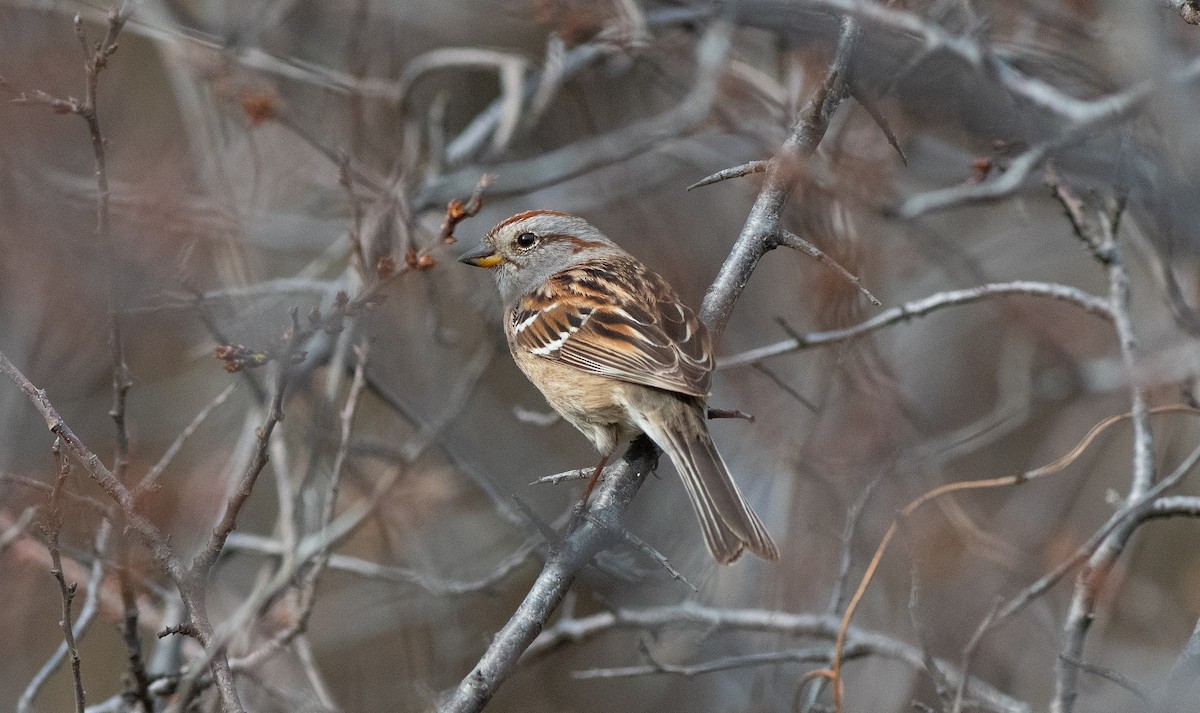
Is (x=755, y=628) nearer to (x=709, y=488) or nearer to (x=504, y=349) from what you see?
(x=709, y=488)

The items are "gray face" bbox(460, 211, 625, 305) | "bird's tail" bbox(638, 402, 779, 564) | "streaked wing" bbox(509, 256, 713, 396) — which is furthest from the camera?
"gray face" bbox(460, 211, 625, 305)

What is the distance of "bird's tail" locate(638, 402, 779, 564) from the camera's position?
3559 mm

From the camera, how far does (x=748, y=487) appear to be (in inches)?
232

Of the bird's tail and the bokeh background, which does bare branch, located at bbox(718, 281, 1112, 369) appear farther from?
the bokeh background

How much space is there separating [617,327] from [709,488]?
2.84ft

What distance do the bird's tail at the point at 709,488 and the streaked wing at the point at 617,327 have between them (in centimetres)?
15

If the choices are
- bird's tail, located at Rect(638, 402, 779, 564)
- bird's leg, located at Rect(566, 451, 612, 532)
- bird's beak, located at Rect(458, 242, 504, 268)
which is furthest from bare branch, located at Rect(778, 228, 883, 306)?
bird's beak, located at Rect(458, 242, 504, 268)

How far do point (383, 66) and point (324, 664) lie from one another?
3.97 m

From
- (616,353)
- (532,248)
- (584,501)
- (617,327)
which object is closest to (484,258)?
(532,248)

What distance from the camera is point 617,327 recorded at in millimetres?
4289

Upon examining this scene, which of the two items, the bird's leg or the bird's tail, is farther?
the bird's tail

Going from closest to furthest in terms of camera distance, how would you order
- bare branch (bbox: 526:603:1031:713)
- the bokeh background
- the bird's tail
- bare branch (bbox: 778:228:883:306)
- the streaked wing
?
1. bare branch (bbox: 778:228:883:306)
2. the bird's tail
3. bare branch (bbox: 526:603:1031:713)
4. the streaked wing
5. the bokeh background

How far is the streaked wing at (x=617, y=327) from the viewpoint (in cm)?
390

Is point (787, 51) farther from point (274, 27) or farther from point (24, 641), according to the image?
point (24, 641)
